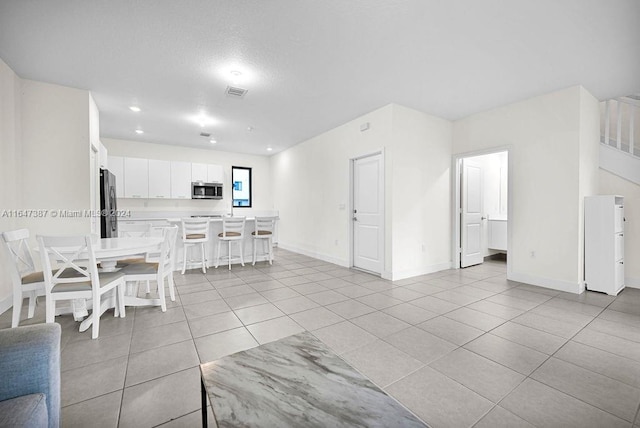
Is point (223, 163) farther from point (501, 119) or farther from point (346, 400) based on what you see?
point (346, 400)

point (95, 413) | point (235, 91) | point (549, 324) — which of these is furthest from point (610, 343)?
point (235, 91)

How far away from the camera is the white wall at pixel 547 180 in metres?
3.60

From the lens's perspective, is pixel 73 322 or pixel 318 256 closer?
pixel 73 322

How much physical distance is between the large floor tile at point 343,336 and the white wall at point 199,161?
609cm

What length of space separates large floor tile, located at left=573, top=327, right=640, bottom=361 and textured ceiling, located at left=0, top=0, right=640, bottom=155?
283cm

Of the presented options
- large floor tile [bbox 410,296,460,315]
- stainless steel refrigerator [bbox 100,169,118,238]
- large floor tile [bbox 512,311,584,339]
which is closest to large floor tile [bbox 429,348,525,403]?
large floor tile [bbox 410,296,460,315]

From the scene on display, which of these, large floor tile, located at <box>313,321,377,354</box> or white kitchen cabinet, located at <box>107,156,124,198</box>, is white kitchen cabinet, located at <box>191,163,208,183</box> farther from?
large floor tile, located at <box>313,321,377,354</box>

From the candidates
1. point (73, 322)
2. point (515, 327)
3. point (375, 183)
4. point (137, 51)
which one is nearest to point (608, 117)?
point (375, 183)

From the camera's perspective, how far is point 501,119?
4332mm

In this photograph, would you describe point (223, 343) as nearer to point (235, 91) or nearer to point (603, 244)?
point (235, 91)

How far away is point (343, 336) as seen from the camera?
2387 mm

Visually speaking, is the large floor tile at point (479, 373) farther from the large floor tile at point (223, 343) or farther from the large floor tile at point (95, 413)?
the large floor tile at point (95, 413)

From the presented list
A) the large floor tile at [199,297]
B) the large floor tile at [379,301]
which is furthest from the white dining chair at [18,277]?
the large floor tile at [379,301]

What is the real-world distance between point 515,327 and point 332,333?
1798mm
